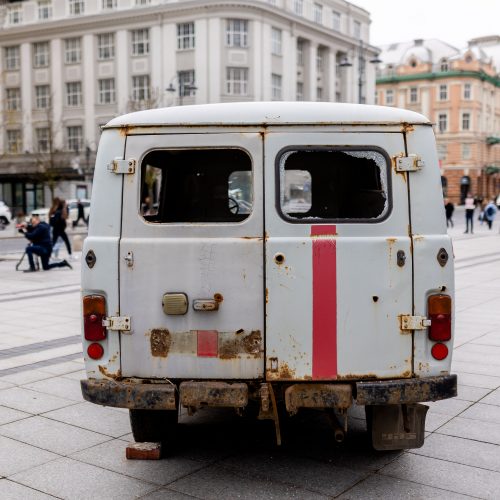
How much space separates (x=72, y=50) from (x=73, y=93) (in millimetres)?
3483

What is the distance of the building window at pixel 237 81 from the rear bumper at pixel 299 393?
5062 cm

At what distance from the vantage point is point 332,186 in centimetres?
543

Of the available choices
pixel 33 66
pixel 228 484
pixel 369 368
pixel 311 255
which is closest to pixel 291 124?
pixel 311 255

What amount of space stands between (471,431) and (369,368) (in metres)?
1.41

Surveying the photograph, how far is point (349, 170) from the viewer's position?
5305mm

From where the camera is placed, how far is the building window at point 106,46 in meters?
56.8

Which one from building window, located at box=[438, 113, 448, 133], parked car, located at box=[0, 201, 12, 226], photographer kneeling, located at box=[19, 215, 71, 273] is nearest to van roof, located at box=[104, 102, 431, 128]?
photographer kneeling, located at box=[19, 215, 71, 273]

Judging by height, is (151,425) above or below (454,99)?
below

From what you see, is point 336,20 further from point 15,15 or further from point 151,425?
point 151,425

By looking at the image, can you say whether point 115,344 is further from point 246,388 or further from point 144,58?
point 144,58

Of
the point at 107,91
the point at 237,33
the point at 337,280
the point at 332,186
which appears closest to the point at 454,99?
the point at 237,33

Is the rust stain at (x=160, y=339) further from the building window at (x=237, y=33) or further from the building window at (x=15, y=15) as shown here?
the building window at (x=15, y=15)

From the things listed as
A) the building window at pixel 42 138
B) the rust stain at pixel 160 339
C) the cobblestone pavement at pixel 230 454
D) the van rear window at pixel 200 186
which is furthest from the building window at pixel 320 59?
the rust stain at pixel 160 339

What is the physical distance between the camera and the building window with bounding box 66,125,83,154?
5725 cm
